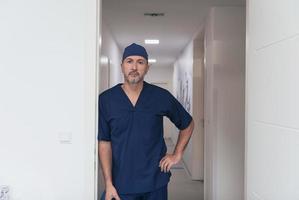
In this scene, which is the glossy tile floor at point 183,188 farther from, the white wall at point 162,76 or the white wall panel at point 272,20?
the white wall at point 162,76

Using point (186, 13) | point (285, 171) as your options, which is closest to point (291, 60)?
point (285, 171)

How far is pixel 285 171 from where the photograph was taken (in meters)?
1.27

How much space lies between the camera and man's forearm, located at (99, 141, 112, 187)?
196 cm

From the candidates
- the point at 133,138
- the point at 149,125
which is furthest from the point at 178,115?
the point at 133,138

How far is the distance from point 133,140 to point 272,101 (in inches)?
33.1

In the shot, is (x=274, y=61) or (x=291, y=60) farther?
(x=274, y=61)

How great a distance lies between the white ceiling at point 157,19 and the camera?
11.4 feet
